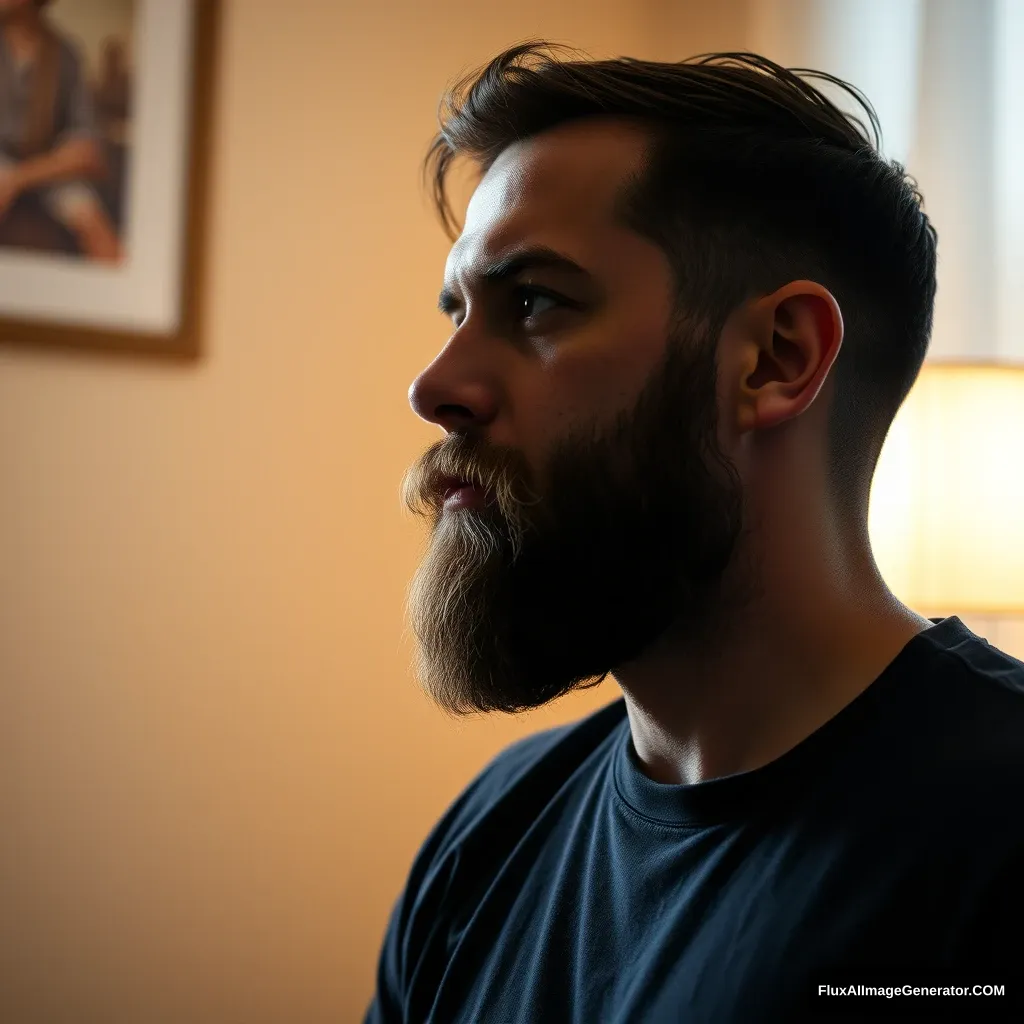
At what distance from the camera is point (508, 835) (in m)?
1.10

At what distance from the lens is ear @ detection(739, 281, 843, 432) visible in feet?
2.98

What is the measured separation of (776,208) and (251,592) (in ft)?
4.26

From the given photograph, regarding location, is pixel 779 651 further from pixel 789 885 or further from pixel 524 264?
pixel 524 264

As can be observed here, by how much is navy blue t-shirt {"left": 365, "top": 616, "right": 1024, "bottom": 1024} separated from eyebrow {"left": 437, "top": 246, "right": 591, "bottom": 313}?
44 cm

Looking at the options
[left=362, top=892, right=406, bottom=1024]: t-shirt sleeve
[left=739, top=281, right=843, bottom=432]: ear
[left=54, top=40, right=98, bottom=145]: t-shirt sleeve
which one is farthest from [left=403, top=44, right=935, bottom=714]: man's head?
[left=54, top=40, right=98, bottom=145]: t-shirt sleeve

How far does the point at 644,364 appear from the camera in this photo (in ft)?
2.99

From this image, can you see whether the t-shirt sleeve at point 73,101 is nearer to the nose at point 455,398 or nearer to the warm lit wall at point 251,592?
the warm lit wall at point 251,592

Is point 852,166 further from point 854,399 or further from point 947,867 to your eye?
point 947,867

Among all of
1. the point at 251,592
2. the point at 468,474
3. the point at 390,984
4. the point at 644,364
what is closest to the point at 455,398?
the point at 468,474

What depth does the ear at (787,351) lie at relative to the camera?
910mm

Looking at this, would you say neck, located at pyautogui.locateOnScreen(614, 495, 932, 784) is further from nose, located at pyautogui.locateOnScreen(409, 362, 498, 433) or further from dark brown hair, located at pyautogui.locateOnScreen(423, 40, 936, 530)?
nose, located at pyautogui.locateOnScreen(409, 362, 498, 433)

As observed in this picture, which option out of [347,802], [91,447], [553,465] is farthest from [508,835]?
[91,447]

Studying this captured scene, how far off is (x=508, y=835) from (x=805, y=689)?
39 cm

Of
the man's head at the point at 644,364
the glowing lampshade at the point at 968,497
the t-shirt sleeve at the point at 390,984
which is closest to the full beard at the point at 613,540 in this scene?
the man's head at the point at 644,364
